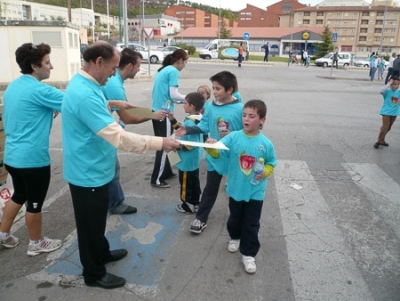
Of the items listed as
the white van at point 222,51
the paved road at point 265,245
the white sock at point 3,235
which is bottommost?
the paved road at point 265,245

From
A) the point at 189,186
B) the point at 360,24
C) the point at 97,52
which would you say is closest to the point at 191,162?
Answer: the point at 189,186

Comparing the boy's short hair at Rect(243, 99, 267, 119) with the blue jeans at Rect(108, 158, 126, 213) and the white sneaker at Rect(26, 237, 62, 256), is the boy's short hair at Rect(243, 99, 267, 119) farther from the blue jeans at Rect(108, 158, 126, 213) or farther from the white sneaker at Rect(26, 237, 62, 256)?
the white sneaker at Rect(26, 237, 62, 256)

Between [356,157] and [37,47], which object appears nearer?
[37,47]

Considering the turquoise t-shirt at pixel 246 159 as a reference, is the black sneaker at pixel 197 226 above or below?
below

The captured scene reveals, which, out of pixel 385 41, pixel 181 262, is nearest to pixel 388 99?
pixel 181 262

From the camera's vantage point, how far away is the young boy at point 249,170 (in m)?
3.08

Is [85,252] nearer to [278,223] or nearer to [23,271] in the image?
[23,271]

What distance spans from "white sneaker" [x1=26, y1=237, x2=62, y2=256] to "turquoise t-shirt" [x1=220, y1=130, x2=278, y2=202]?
1870mm

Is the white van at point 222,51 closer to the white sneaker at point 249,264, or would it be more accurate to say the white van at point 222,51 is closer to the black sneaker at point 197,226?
the black sneaker at point 197,226

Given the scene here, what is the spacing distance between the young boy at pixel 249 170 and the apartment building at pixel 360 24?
3641 inches

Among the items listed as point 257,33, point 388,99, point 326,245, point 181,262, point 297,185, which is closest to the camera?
point 181,262

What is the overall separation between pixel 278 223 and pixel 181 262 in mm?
1386

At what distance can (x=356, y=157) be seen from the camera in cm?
669

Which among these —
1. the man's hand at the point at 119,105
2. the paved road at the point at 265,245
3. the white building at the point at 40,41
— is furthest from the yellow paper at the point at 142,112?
the white building at the point at 40,41
